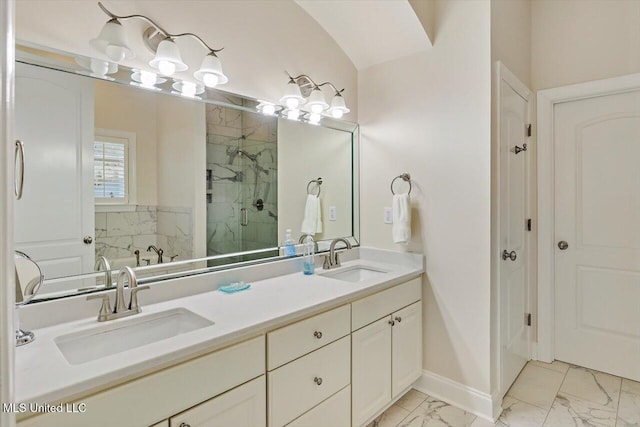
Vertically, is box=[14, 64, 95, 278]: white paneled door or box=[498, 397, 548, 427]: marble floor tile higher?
box=[14, 64, 95, 278]: white paneled door

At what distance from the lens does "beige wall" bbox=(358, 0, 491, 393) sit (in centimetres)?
194

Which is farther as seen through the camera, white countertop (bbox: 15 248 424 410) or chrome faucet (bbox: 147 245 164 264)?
chrome faucet (bbox: 147 245 164 264)

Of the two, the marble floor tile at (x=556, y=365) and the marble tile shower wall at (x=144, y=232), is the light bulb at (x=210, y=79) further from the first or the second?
the marble floor tile at (x=556, y=365)

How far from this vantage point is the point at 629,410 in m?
1.99

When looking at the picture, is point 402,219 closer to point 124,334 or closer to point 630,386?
point 124,334

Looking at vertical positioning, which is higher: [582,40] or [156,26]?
[582,40]

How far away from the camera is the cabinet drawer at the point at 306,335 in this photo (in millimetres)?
1308

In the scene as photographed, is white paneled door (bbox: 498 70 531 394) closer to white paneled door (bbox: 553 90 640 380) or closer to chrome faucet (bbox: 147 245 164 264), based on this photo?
white paneled door (bbox: 553 90 640 380)

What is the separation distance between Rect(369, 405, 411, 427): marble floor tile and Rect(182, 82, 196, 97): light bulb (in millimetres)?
2035

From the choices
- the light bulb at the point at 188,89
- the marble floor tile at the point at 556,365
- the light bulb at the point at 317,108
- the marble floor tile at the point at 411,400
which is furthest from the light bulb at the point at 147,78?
the marble floor tile at the point at 556,365

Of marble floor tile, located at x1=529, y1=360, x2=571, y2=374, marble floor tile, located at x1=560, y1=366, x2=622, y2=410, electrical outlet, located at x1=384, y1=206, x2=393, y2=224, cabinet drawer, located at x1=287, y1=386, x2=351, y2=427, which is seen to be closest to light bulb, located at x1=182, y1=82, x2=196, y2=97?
electrical outlet, located at x1=384, y1=206, x2=393, y2=224

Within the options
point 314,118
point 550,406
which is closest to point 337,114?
point 314,118

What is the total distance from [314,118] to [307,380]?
1614 millimetres

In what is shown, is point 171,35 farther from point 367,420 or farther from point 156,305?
point 367,420
